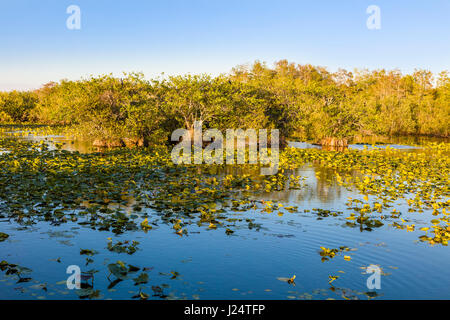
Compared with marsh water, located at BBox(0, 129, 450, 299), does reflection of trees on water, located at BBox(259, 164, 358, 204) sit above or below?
above

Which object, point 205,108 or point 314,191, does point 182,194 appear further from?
point 205,108

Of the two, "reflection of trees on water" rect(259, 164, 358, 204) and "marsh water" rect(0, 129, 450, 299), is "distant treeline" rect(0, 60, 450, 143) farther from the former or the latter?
"marsh water" rect(0, 129, 450, 299)

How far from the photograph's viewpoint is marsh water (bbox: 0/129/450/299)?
7648 mm

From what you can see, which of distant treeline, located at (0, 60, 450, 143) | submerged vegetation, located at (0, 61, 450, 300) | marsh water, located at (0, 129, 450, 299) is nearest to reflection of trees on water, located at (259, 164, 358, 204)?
submerged vegetation, located at (0, 61, 450, 300)

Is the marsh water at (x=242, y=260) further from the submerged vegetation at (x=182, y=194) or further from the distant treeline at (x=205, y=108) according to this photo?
the distant treeline at (x=205, y=108)

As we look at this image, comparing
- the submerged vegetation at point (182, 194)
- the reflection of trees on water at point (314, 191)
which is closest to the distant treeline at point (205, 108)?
the submerged vegetation at point (182, 194)

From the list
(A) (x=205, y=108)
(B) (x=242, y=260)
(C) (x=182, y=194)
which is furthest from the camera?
(A) (x=205, y=108)

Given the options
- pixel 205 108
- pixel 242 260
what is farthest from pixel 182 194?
pixel 205 108

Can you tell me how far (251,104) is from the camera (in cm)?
3822

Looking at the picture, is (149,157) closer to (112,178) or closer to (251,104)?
(112,178)

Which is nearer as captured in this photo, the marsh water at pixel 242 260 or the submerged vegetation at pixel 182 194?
the marsh water at pixel 242 260

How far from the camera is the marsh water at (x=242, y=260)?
765cm

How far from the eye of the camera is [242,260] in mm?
9312
